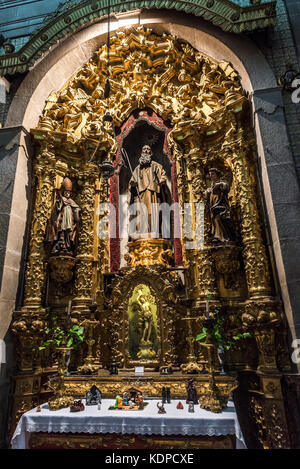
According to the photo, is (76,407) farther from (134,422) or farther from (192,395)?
(192,395)

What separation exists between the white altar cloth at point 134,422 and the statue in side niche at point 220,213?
Result: 120 inches

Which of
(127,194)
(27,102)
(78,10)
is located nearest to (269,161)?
(127,194)

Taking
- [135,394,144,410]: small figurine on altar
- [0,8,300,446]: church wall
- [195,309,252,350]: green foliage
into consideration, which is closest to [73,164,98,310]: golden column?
[0,8,300,446]: church wall

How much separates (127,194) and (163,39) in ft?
14.5

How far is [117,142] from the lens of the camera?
8148 millimetres

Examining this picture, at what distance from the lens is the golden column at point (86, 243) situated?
679cm

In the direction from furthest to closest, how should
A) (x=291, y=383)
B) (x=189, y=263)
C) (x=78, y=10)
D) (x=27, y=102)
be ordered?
(x=78, y=10) → (x=27, y=102) → (x=189, y=263) → (x=291, y=383)

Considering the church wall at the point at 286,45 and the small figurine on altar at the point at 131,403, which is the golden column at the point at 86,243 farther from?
the church wall at the point at 286,45

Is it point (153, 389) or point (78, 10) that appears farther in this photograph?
point (78, 10)

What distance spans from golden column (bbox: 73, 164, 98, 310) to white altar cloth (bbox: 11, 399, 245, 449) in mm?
2468

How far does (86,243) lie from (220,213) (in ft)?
10.5

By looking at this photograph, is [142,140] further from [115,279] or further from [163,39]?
[115,279]

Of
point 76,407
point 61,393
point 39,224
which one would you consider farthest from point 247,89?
point 61,393

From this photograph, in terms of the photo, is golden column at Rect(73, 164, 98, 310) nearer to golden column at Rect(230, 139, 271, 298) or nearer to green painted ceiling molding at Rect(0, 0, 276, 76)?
green painted ceiling molding at Rect(0, 0, 276, 76)
